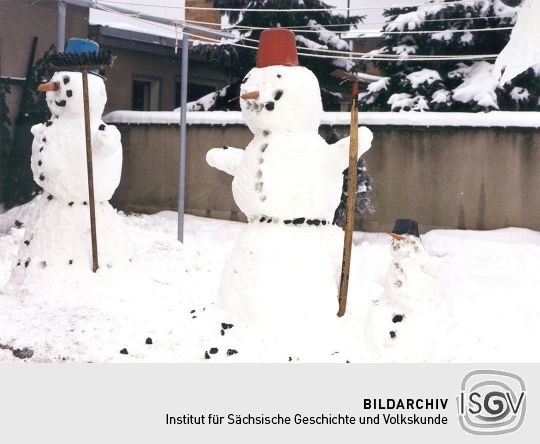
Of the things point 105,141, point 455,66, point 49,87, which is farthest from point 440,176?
point 49,87

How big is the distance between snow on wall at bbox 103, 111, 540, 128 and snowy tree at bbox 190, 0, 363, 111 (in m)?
0.96

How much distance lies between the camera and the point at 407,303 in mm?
4195

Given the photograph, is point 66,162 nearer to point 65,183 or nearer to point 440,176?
point 65,183

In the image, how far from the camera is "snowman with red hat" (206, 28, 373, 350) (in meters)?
4.61

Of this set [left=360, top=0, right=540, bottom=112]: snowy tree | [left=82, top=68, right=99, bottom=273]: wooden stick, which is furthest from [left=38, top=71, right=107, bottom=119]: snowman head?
[left=360, top=0, right=540, bottom=112]: snowy tree

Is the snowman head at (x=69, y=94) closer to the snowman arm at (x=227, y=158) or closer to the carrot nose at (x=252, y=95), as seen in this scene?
the snowman arm at (x=227, y=158)

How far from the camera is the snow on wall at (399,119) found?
9.37m

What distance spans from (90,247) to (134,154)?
20.6 feet

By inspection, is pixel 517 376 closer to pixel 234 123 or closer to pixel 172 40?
pixel 234 123

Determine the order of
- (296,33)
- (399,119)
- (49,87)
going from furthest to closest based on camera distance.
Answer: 1. (296,33)
2. (399,119)
3. (49,87)

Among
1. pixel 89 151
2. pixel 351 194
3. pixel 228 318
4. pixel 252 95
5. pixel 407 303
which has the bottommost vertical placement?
pixel 228 318

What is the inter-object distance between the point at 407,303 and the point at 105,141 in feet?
9.92

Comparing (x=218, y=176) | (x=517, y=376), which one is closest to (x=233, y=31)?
(x=218, y=176)

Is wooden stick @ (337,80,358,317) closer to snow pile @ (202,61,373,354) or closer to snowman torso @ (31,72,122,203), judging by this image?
snow pile @ (202,61,373,354)
